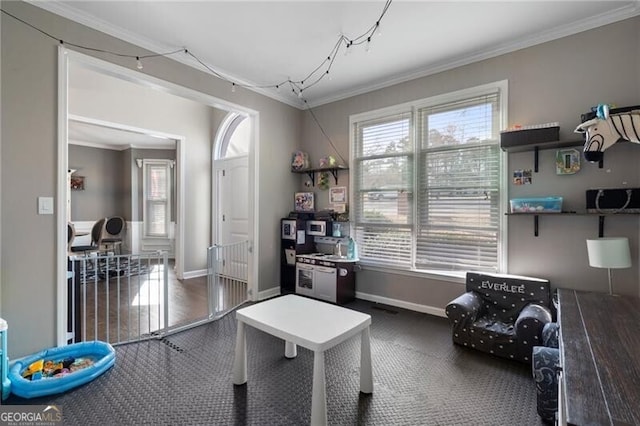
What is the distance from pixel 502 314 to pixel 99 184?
327 inches

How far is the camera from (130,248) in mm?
7086

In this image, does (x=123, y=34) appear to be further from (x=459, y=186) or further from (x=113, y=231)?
(x=113, y=231)

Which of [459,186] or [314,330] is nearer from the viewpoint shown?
[314,330]

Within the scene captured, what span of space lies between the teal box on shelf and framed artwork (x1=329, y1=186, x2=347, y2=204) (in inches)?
78.8

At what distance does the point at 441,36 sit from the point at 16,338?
4353 millimetres

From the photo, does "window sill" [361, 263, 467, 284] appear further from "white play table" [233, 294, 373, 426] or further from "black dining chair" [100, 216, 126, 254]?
"black dining chair" [100, 216, 126, 254]

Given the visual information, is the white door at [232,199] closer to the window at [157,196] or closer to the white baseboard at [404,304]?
the white baseboard at [404,304]

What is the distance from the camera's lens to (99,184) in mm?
7164

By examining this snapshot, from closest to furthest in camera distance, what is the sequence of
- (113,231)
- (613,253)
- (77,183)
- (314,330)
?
(314,330) → (613,253) → (113,231) → (77,183)

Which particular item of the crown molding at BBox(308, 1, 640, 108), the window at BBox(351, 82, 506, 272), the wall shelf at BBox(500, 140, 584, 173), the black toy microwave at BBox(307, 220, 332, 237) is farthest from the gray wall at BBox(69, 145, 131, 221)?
the wall shelf at BBox(500, 140, 584, 173)

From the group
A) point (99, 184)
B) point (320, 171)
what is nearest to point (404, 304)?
point (320, 171)

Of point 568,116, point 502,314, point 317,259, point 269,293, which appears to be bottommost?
point 269,293

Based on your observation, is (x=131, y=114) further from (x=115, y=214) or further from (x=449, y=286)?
(x=449, y=286)

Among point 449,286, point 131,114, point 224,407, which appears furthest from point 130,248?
point 449,286
